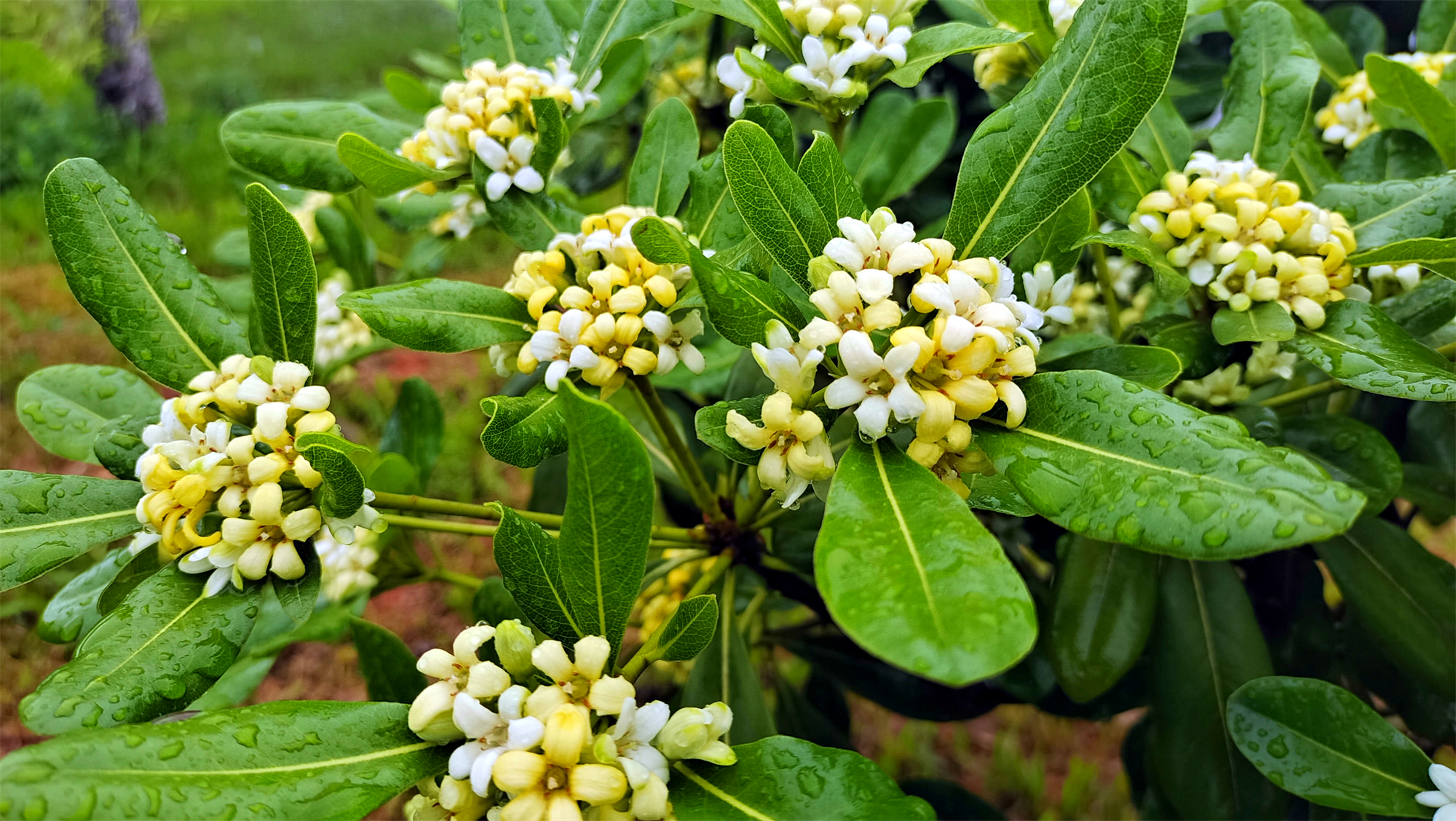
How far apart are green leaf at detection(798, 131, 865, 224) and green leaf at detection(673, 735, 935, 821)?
0.50 meters

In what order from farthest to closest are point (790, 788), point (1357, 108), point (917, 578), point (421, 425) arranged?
point (421, 425)
point (1357, 108)
point (790, 788)
point (917, 578)

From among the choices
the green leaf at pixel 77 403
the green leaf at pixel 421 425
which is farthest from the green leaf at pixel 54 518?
the green leaf at pixel 421 425

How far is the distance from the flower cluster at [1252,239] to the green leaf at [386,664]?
110cm

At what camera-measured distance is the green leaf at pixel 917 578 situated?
559 millimetres

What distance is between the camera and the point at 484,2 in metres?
1.25

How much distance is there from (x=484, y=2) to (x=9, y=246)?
5030mm

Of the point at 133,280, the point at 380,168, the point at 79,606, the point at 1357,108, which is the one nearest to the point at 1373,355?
the point at 1357,108

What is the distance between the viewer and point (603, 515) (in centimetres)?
70

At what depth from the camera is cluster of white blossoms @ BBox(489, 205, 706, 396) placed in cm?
88

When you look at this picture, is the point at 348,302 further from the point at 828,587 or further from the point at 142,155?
the point at 142,155

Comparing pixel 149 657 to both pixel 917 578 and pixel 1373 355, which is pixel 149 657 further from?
pixel 1373 355

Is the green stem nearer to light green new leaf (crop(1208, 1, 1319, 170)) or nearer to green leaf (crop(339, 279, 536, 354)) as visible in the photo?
green leaf (crop(339, 279, 536, 354))

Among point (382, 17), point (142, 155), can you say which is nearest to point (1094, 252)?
point (382, 17)

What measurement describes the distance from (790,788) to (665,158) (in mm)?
789
